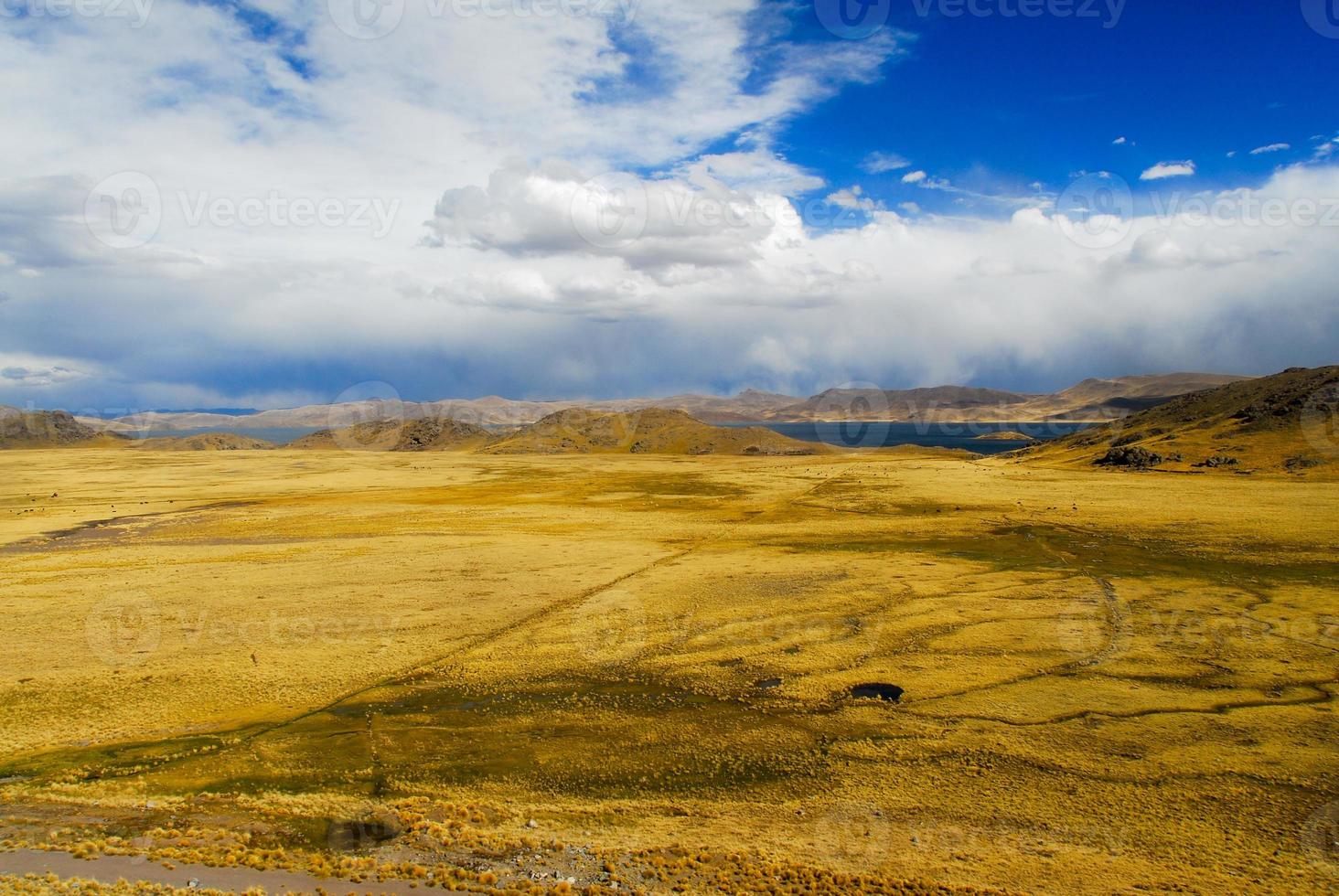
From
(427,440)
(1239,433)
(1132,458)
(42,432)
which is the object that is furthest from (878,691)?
(42,432)

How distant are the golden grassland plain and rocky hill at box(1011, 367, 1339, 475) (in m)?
35.7

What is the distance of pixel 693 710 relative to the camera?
839 inches

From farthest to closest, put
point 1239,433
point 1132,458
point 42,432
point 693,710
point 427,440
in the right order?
point 427,440, point 42,432, point 1239,433, point 1132,458, point 693,710

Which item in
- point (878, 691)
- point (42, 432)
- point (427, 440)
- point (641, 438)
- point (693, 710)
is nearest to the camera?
point (693, 710)

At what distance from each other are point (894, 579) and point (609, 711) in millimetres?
19189

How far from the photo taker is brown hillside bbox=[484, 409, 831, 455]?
6271 inches

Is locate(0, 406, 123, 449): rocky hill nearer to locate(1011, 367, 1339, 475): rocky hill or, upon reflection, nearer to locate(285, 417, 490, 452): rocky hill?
locate(285, 417, 490, 452): rocky hill

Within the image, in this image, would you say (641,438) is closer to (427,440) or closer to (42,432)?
(427,440)

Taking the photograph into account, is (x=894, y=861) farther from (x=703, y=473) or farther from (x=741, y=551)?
(x=703, y=473)

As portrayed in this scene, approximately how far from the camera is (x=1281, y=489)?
6091 cm

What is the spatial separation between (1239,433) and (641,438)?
4469 inches

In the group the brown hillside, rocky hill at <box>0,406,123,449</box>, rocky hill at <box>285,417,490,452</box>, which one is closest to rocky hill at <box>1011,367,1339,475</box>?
the brown hillside

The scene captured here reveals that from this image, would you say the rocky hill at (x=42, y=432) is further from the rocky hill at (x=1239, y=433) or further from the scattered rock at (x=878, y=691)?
the rocky hill at (x=1239, y=433)

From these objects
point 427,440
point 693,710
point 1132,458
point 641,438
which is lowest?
point 693,710
